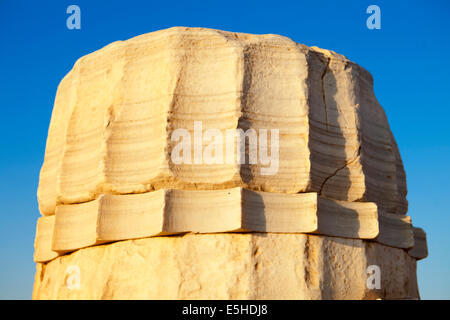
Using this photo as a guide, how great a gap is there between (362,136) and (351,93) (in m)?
0.51

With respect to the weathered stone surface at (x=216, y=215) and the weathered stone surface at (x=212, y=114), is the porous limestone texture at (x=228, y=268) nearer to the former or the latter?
the weathered stone surface at (x=216, y=215)

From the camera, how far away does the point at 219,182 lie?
664cm

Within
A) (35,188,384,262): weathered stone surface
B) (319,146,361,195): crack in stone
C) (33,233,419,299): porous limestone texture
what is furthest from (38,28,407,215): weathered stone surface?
(33,233,419,299): porous limestone texture

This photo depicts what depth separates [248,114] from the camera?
6.84 meters

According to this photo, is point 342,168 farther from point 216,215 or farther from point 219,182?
point 216,215

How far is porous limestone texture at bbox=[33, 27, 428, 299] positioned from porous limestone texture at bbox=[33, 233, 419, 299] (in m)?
0.01

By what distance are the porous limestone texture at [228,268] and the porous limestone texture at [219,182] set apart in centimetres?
1

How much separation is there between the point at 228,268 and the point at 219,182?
0.89 metres

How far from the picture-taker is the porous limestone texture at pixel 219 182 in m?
6.42

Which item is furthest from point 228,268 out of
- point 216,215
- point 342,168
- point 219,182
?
point 342,168

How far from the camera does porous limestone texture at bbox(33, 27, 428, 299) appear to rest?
6.42m

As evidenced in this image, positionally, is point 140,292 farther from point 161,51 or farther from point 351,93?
point 351,93

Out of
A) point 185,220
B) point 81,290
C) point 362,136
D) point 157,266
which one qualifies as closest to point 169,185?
point 185,220

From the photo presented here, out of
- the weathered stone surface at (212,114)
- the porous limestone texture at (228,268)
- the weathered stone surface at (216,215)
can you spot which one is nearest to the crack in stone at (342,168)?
the weathered stone surface at (212,114)
